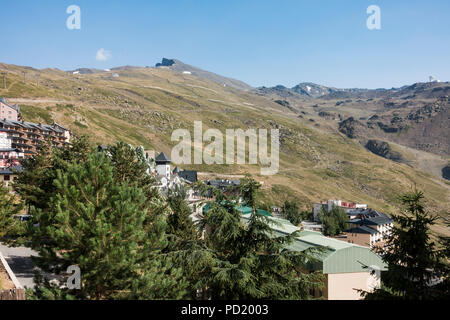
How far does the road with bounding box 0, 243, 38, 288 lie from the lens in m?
20.3

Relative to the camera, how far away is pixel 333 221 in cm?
7944

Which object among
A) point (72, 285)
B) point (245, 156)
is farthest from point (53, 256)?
point (245, 156)

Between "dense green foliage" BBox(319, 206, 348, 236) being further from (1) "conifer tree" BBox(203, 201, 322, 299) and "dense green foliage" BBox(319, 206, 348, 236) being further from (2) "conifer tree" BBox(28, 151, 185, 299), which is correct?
(2) "conifer tree" BBox(28, 151, 185, 299)

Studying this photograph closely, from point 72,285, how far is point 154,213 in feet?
33.8

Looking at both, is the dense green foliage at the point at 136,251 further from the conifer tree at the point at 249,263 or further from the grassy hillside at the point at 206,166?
the grassy hillside at the point at 206,166

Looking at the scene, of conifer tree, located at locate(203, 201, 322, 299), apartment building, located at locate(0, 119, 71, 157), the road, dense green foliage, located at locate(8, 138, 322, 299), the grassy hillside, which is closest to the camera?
dense green foliage, located at locate(8, 138, 322, 299)

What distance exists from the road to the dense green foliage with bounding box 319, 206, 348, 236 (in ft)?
218

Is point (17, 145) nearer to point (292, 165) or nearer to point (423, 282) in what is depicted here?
point (423, 282)

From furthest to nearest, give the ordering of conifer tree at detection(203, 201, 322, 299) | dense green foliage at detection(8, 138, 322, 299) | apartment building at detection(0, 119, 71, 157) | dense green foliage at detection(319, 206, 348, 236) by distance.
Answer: apartment building at detection(0, 119, 71, 157) → dense green foliage at detection(319, 206, 348, 236) → conifer tree at detection(203, 201, 322, 299) → dense green foliage at detection(8, 138, 322, 299)

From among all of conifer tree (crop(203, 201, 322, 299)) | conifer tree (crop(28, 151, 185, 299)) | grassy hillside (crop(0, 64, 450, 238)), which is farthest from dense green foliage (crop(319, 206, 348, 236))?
conifer tree (crop(28, 151, 185, 299))

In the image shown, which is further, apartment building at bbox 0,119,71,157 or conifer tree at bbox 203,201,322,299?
apartment building at bbox 0,119,71,157

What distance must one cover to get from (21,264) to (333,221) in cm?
6974

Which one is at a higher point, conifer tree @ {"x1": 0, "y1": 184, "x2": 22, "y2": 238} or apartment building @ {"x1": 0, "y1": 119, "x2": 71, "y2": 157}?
apartment building @ {"x1": 0, "y1": 119, "x2": 71, "y2": 157}
